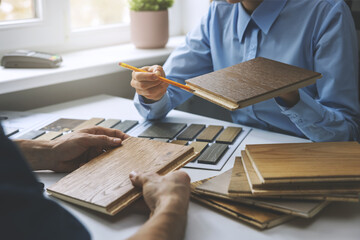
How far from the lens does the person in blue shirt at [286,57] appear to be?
1256 mm

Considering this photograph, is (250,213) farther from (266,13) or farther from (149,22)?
(149,22)

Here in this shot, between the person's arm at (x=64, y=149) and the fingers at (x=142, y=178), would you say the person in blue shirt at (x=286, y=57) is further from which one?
the fingers at (x=142, y=178)

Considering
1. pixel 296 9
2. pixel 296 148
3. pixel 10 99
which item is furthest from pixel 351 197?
pixel 10 99

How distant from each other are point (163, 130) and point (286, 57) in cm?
47

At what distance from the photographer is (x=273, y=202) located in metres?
0.84

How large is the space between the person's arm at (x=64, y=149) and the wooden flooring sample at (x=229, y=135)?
31cm

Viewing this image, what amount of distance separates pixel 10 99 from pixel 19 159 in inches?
50.0

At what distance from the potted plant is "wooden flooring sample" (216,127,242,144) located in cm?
91

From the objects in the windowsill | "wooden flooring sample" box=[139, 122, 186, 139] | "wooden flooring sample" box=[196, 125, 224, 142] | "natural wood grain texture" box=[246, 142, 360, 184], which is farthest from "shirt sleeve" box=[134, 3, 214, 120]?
"natural wood grain texture" box=[246, 142, 360, 184]

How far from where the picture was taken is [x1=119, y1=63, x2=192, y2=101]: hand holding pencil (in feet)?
4.12

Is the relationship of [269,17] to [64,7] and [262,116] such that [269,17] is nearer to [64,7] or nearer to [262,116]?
[262,116]

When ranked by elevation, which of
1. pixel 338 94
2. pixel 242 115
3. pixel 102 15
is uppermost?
pixel 102 15

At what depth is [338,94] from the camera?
1.29 m

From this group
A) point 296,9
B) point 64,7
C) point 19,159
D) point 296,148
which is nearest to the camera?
point 19,159
